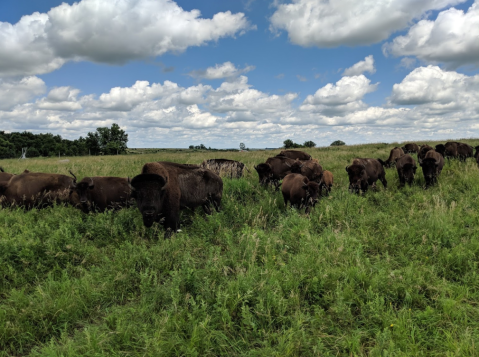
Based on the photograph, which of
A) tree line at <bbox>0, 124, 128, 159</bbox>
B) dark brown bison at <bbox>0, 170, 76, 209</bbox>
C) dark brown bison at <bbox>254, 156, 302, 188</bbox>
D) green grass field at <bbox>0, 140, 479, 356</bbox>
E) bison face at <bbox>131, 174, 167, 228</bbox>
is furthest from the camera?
tree line at <bbox>0, 124, 128, 159</bbox>

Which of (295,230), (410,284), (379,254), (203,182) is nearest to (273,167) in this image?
(203,182)

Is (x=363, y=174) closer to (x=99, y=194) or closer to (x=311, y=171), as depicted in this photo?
(x=311, y=171)

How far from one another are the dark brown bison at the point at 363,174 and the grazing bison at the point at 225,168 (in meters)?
5.53

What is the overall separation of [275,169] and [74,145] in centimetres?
11369

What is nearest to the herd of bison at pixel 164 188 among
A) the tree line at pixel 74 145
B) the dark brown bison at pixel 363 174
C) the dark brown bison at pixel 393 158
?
the dark brown bison at pixel 363 174

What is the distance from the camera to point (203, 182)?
863 cm

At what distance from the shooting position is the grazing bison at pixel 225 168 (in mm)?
13668

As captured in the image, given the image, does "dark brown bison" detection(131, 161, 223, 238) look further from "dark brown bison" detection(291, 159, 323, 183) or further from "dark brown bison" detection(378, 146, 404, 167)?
"dark brown bison" detection(378, 146, 404, 167)

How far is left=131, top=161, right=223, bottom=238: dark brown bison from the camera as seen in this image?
21.3ft

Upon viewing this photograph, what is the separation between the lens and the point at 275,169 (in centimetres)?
1462

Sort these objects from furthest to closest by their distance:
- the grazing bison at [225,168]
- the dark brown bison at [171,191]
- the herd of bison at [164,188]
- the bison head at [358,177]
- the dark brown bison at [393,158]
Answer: the dark brown bison at [393,158]
the grazing bison at [225,168]
the bison head at [358,177]
the herd of bison at [164,188]
the dark brown bison at [171,191]

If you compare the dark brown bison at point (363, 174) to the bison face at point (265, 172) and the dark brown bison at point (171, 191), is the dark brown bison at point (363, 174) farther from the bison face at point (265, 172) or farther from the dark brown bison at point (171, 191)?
the dark brown bison at point (171, 191)

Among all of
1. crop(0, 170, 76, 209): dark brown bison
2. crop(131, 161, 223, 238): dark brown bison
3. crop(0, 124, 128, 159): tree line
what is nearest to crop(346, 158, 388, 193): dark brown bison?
crop(131, 161, 223, 238): dark brown bison

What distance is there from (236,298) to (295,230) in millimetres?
2685
